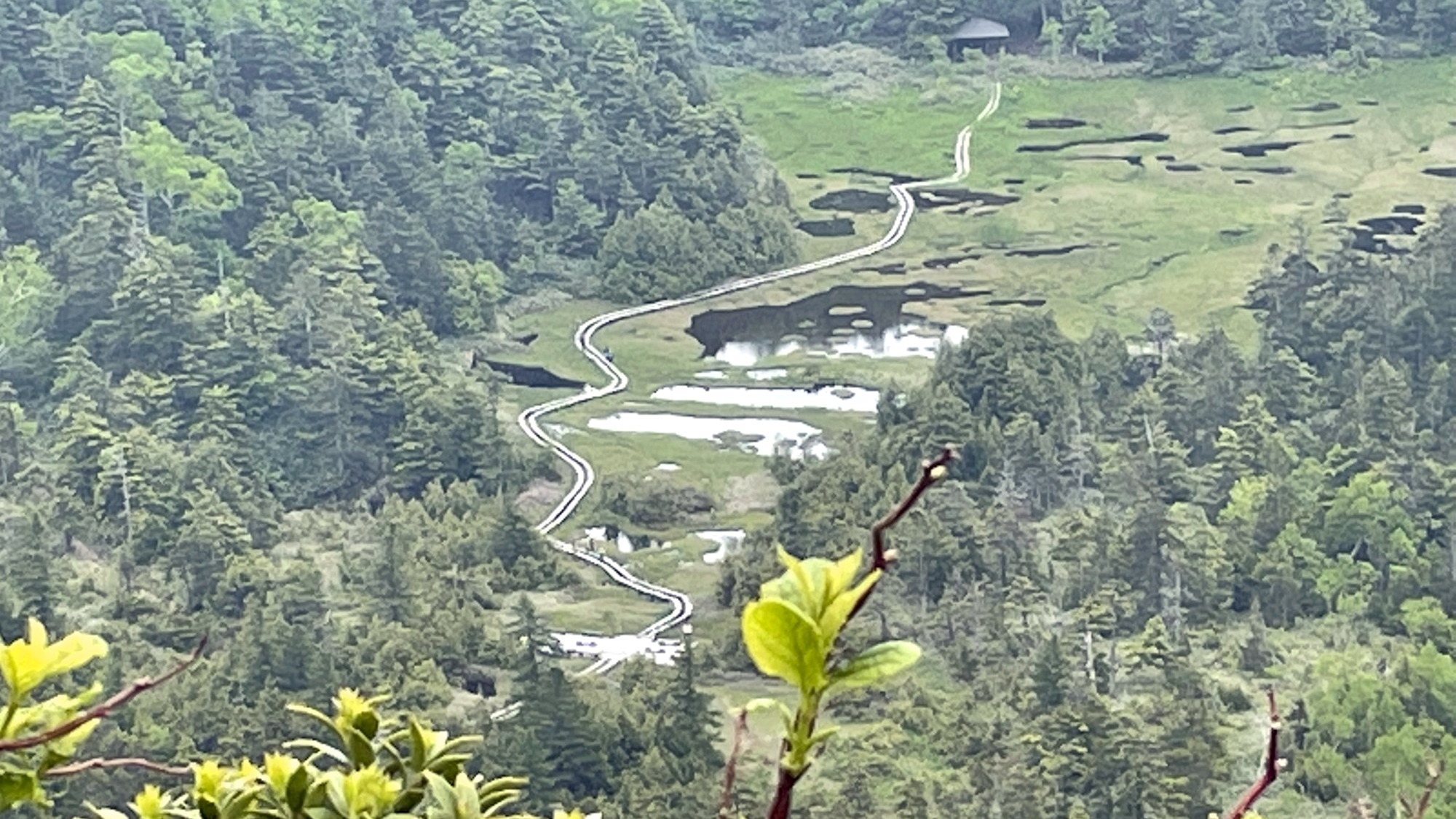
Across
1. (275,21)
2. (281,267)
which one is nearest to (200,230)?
(281,267)

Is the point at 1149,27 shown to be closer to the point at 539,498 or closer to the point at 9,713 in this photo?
the point at 539,498

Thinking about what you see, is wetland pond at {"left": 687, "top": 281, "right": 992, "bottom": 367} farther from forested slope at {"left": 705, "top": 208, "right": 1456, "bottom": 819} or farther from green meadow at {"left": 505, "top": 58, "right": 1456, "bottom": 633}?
forested slope at {"left": 705, "top": 208, "right": 1456, "bottom": 819}

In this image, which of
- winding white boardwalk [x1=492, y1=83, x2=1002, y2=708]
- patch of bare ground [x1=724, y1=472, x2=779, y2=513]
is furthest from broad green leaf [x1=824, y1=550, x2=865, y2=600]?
patch of bare ground [x1=724, y1=472, x2=779, y2=513]

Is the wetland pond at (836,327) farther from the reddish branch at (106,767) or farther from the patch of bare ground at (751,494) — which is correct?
the reddish branch at (106,767)

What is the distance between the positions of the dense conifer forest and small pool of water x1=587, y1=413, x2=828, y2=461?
0.67 meters

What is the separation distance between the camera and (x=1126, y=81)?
3444 centimetres

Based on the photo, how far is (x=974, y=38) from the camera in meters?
36.1

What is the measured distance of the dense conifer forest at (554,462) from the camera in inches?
512

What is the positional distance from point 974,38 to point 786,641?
35.4 meters

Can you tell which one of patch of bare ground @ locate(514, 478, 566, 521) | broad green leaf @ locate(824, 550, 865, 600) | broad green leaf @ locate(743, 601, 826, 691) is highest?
broad green leaf @ locate(824, 550, 865, 600)

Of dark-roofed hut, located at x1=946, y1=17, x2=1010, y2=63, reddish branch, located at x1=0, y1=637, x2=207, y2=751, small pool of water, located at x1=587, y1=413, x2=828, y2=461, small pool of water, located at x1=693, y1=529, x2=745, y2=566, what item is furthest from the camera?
dark-roofed hut, located at x1=946, y1=17, x2=1010, y2=63

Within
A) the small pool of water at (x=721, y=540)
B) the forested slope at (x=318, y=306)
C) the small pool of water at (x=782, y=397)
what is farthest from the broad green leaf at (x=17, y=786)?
the small pool of water at (x=782, y=397)

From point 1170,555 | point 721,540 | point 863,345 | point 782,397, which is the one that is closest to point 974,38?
point 863,345

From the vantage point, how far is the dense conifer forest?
42.6 feet
